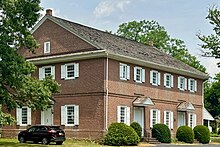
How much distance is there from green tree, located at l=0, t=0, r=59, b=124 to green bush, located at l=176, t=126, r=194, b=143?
18.0 metres

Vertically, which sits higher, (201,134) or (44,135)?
(44,135)

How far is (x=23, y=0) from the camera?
32844 millimetres

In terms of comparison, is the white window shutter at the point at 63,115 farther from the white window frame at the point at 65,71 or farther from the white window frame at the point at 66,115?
the white window frame at the point at 65,71

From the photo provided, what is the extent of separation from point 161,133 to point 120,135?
23.7 ft

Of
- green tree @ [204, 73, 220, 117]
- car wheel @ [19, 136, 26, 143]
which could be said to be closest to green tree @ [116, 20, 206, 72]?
Result: green tree @ [204, 73, 220, 117]

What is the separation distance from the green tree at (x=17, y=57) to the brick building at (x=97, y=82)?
7.00 metres

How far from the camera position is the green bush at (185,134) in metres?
48.0

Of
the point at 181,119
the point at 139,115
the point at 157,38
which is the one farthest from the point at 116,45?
the point at 157,38

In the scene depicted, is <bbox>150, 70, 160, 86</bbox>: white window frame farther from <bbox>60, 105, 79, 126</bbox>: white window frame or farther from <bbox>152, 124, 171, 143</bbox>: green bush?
<bbox>60, 105, 79, 126</bbox>: white window frame

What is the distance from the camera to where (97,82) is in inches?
1612

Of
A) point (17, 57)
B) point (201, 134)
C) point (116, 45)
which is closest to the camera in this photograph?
point (17, 57)

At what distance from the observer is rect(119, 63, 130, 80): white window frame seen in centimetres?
4228

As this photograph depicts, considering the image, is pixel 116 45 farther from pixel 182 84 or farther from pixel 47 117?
pixel 182 84

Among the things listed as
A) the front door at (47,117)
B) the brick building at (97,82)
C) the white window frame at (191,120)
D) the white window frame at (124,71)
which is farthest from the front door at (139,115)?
the white window frame at (191,120)
